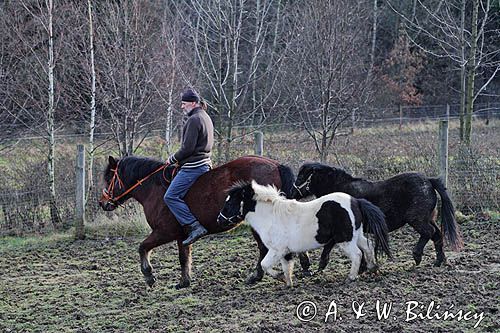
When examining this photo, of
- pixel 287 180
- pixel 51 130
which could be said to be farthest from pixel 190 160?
pixel 51 130

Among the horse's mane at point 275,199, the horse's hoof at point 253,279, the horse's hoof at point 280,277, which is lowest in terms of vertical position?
the horse's hoof at point 253,279

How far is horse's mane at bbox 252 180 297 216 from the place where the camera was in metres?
7.77

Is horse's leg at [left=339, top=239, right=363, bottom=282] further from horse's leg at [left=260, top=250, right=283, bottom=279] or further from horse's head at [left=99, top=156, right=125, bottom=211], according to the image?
horse's head at [left=99, top=156, right=125, bottom=211]

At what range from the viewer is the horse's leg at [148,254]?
8.27 m

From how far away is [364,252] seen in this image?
769 cm

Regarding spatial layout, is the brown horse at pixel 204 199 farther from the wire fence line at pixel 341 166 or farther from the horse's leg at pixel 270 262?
the wire fence line at pixel 341 166

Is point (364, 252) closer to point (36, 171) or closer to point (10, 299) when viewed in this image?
point (10, 299)

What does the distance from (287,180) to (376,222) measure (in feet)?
4.26

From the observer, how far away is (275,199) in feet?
25.8

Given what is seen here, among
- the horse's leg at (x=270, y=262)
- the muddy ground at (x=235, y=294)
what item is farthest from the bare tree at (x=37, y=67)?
the horse's leg at (x=270, y=262)

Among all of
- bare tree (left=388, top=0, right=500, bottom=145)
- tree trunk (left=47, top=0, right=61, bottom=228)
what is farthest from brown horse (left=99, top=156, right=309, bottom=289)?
bare tree (left=388, top=0, right=500, bottom=145)

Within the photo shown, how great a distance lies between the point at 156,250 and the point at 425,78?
91.9 feet

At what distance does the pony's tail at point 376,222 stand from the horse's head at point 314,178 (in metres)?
1.10

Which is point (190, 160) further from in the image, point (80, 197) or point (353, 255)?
point (80, 197)
